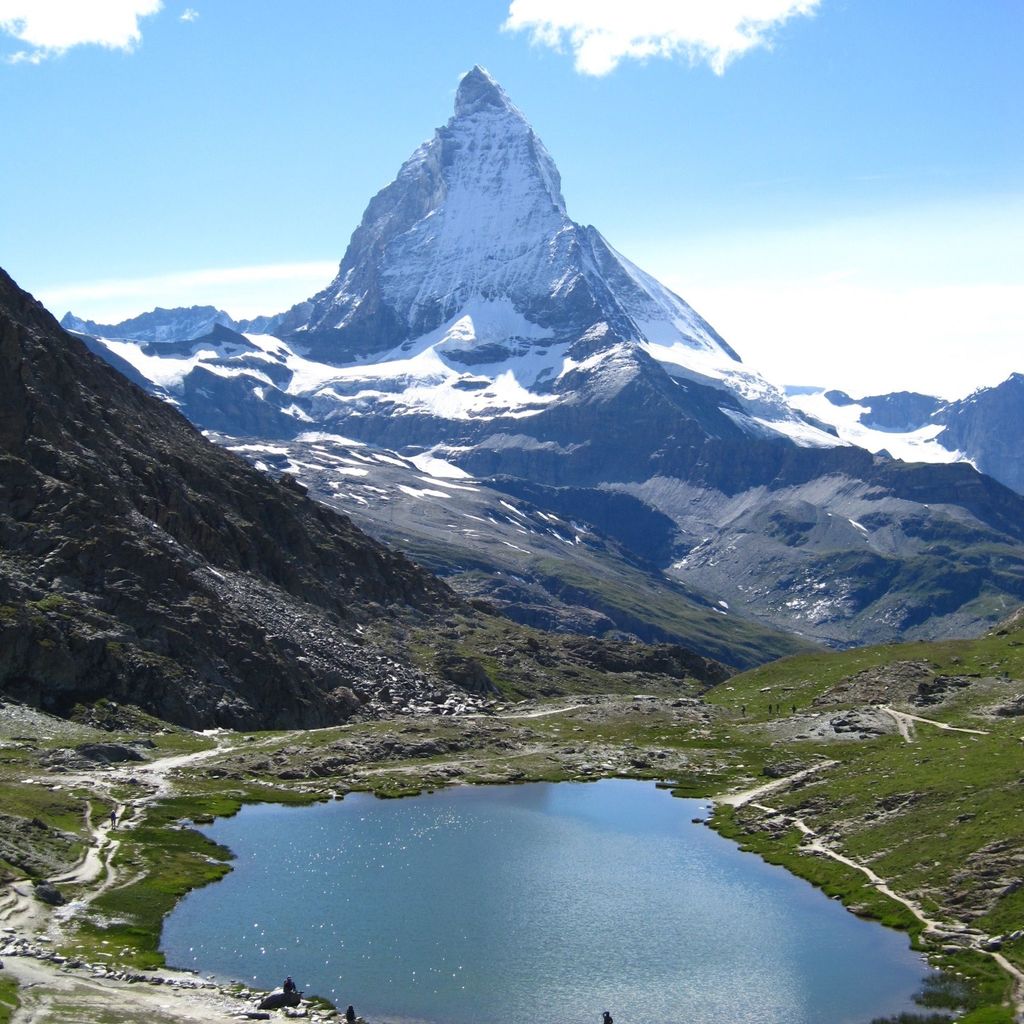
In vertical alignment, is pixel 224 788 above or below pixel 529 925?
above

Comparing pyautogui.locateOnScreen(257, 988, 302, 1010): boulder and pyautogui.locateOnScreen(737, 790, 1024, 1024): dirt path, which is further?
pyautogui.locateOnScreen(737, 790, 1024, 1024): dirt path

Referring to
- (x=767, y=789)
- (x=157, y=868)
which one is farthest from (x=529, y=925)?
(x=767, y=789)

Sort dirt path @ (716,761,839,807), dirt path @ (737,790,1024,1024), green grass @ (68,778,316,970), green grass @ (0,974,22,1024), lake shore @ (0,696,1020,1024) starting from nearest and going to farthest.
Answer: green grass @ (0,974,22,1024) < lake shore @ (0,696,1020,1024) < dirt path @ (737,790,1024,1024) < green grass @ (68,778,316,970) < dirt path @ (716,761,839,807)

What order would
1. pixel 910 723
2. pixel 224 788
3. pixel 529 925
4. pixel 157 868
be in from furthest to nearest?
pixel 910 723
pixel 224 788
pixel 157 868
pixel 529 925

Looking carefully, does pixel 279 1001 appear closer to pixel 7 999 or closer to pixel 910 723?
pixel 7 999

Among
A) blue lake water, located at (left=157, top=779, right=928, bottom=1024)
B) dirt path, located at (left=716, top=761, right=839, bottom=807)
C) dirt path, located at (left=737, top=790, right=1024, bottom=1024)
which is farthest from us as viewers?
dirt path, located at (left=716, top=761, right=839, bottom=807)

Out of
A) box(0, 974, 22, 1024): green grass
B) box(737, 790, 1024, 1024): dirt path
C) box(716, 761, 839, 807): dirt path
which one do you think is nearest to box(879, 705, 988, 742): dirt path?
box(716, 761, 839, 807): dirt path

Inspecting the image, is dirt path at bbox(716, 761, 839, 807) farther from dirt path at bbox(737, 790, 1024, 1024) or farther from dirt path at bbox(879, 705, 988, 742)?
dirt path at bbox(879, 705, 988, 742)

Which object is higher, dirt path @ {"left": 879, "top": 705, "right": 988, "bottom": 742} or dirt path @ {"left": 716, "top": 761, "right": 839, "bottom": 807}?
dirt path @ {"left": 879, "top": 705, "right": 988, "bottom": 742}
